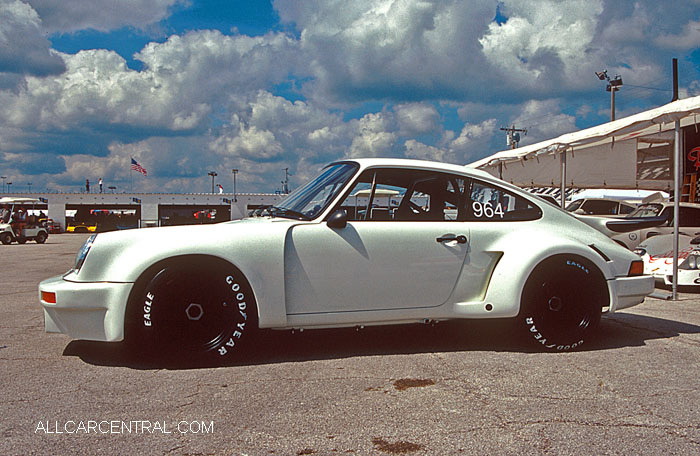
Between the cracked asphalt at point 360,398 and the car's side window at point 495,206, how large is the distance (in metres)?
0.96

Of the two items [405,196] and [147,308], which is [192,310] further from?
[405,196]

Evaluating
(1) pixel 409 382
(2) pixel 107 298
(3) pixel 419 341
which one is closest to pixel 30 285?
(2) pixel 107 298

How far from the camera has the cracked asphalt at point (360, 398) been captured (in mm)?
2449

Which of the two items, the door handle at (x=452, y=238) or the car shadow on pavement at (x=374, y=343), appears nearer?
the car shadow on pavement at (x=374, y=343)

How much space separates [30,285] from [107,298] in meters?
6.55

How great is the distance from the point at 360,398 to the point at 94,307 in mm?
1714

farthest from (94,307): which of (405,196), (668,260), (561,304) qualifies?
(668,260)

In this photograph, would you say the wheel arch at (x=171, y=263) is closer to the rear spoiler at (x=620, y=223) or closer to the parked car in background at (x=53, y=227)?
the rear spoiler at (x=620, y=223)

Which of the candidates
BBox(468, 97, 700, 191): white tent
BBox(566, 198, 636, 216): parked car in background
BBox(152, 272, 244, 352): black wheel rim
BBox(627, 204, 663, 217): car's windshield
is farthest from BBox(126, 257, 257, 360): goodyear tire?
BBox(566, 198, 636, 216): parked car in background

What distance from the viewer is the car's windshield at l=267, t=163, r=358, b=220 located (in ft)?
13.2

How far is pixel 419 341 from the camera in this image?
4469mm

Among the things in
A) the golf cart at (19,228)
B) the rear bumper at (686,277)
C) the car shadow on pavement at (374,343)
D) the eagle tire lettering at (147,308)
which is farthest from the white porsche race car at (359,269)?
the golf cart at (19,228)

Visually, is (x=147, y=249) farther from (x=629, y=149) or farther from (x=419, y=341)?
(x=629, y=149)

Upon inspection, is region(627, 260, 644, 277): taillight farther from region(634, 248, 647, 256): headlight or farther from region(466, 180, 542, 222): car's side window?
region(634, 248, 647, 256): headlight
